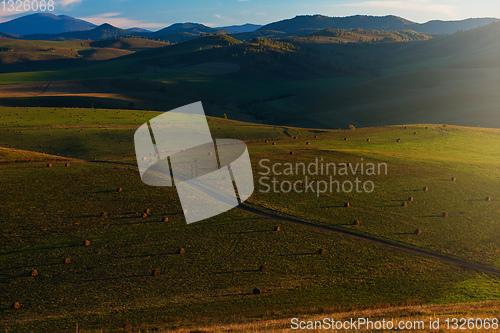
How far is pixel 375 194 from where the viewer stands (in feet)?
149

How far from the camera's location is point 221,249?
107 feet

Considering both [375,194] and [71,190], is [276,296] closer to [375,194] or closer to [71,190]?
[375,194]

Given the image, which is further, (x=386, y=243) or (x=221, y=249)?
(x=386, y=243)

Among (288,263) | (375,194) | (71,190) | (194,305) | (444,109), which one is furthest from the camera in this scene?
(444,109)

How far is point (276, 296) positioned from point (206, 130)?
5734 cm

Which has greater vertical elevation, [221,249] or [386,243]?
[221,249]

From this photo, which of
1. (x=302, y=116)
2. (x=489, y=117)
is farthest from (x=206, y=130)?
(x=489, y=117)
